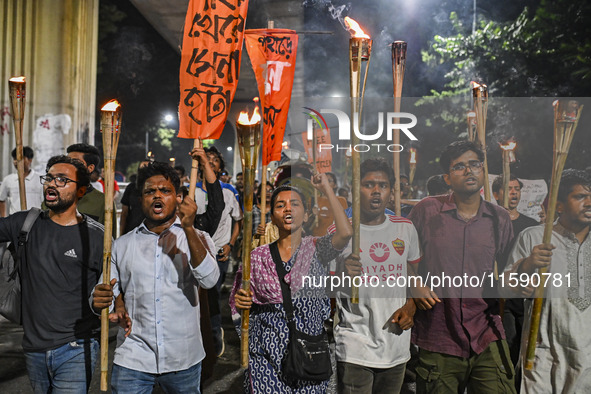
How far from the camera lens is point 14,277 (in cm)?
293

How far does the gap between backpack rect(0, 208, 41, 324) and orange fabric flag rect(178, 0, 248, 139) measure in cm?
115

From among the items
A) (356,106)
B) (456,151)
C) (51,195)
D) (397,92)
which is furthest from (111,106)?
(456,151)

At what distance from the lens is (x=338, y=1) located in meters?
8.93

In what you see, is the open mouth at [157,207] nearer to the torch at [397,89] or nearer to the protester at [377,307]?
the protester at [377,307]

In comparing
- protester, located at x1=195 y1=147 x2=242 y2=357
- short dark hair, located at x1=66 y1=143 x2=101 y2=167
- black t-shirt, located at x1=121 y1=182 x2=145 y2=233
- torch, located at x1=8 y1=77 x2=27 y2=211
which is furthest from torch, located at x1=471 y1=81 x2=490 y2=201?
torch, located at x1=8 y1=77 x2=27 y2=211

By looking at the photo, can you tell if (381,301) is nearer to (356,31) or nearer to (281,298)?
(281,298)

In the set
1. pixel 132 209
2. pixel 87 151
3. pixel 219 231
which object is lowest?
pixel 219 231

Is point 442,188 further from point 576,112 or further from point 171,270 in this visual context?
point 171,270

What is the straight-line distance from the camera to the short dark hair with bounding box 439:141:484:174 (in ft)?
10.2

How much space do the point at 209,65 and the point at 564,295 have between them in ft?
8.94

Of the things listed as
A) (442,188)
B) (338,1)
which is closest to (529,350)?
(442,188)

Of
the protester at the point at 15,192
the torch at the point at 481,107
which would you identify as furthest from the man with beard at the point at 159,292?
the protester at the point at 15,192

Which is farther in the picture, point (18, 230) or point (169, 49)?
point (169, 49)

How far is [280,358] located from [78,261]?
1.22 meters
